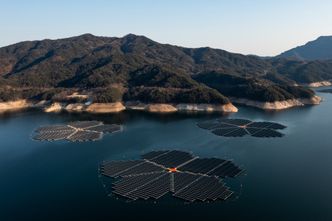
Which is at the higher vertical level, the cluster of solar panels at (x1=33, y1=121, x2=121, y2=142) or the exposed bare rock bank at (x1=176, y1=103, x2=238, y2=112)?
the exposed bare rock bank at (x1=176, y1=103, x2=238, y2=112)

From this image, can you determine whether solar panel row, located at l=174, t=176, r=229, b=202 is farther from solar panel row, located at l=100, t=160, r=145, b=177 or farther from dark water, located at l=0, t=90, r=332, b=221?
solar panel row, located at l=100, t=160, r=145, b=177

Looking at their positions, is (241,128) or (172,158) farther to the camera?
(241,128)

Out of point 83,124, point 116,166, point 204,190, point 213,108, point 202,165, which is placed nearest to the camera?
point 204,190

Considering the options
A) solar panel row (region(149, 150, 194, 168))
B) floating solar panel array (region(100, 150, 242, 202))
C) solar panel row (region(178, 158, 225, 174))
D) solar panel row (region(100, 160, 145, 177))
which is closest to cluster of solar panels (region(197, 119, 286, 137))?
solar panel row (region(149, 150, 194, 168))

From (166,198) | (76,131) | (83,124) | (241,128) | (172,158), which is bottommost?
(166,198)

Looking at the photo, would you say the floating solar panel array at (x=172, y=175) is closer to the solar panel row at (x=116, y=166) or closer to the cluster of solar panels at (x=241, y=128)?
the solar panel row at (x=116, y=166)

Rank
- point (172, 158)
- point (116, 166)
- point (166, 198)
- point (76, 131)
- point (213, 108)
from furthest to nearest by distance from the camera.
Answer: point (213, 108) < point (76, 131) < point (172, 158) < point (116, 166) < point (166, 198)

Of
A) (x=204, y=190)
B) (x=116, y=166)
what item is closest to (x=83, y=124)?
(x=116, y=166)

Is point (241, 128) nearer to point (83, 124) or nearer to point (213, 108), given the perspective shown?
point (213, 108)

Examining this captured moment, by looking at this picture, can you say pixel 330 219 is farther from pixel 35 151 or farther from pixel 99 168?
pixel 35 151
